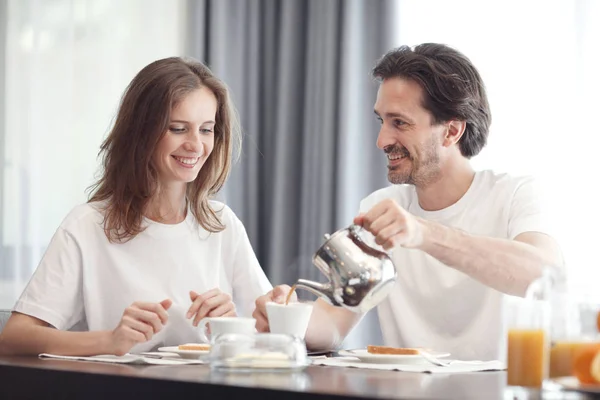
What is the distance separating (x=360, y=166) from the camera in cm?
384

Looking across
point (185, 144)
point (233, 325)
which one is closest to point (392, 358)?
point (233, 325)

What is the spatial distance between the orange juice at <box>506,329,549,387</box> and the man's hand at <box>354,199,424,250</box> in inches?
17.6

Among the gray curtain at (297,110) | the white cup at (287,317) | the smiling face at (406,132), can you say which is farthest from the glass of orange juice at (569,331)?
the gray curtain at (297,110)

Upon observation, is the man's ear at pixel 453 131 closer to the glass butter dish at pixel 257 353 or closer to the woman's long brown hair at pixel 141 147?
the woman's long brown hair at pixel 141 147

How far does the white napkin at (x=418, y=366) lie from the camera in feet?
5.20

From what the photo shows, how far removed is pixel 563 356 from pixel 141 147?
1.32 metres

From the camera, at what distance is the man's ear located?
101 inches

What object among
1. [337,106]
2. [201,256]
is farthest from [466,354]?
[337,106]

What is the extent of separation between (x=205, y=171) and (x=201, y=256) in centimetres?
24

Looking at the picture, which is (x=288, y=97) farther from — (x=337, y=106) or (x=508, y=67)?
(x=508, y=67)

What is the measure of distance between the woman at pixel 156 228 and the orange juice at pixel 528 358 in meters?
1.00

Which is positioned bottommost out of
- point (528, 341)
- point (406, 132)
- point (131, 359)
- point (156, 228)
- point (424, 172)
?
point (131, 359)

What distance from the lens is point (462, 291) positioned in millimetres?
2334

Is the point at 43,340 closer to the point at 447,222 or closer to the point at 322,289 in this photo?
the point at 322,289
